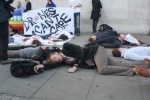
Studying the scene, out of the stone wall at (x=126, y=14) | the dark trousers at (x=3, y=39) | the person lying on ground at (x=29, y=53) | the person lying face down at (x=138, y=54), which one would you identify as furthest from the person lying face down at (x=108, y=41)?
the stone wall at (x=126, y=14)

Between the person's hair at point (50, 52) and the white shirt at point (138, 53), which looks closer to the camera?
the person's hair at point (50, 52)

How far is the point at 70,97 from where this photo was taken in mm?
4516

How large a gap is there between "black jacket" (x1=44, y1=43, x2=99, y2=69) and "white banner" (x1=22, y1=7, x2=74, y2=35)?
546cm

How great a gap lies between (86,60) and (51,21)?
19.3 ft

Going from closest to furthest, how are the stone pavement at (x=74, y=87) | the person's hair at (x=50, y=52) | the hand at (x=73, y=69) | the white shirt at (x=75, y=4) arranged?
the stone pavement at (x=74, y=87) → the hand at (x=73, y=69) → the person's hair at (x=50, y=52) → the white shirt at (x=75, y=4)

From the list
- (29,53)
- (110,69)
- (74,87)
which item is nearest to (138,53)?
(110,69)

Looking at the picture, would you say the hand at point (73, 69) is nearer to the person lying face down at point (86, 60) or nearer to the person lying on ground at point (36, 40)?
the person lying face down at point (86, 60)

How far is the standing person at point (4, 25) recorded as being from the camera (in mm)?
6289

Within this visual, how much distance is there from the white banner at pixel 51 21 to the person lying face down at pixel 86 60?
5.37m

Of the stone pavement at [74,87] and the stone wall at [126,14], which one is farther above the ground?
the stone wall at [126,14]

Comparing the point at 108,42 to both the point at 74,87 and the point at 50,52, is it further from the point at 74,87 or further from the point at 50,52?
the point at 74,87

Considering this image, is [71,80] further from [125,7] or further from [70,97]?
[125,7]

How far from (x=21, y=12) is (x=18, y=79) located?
7.74m

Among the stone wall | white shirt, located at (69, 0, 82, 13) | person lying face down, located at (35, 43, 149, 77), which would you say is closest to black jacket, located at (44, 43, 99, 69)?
person lying face down, located at (35, 43, 149, 77)
